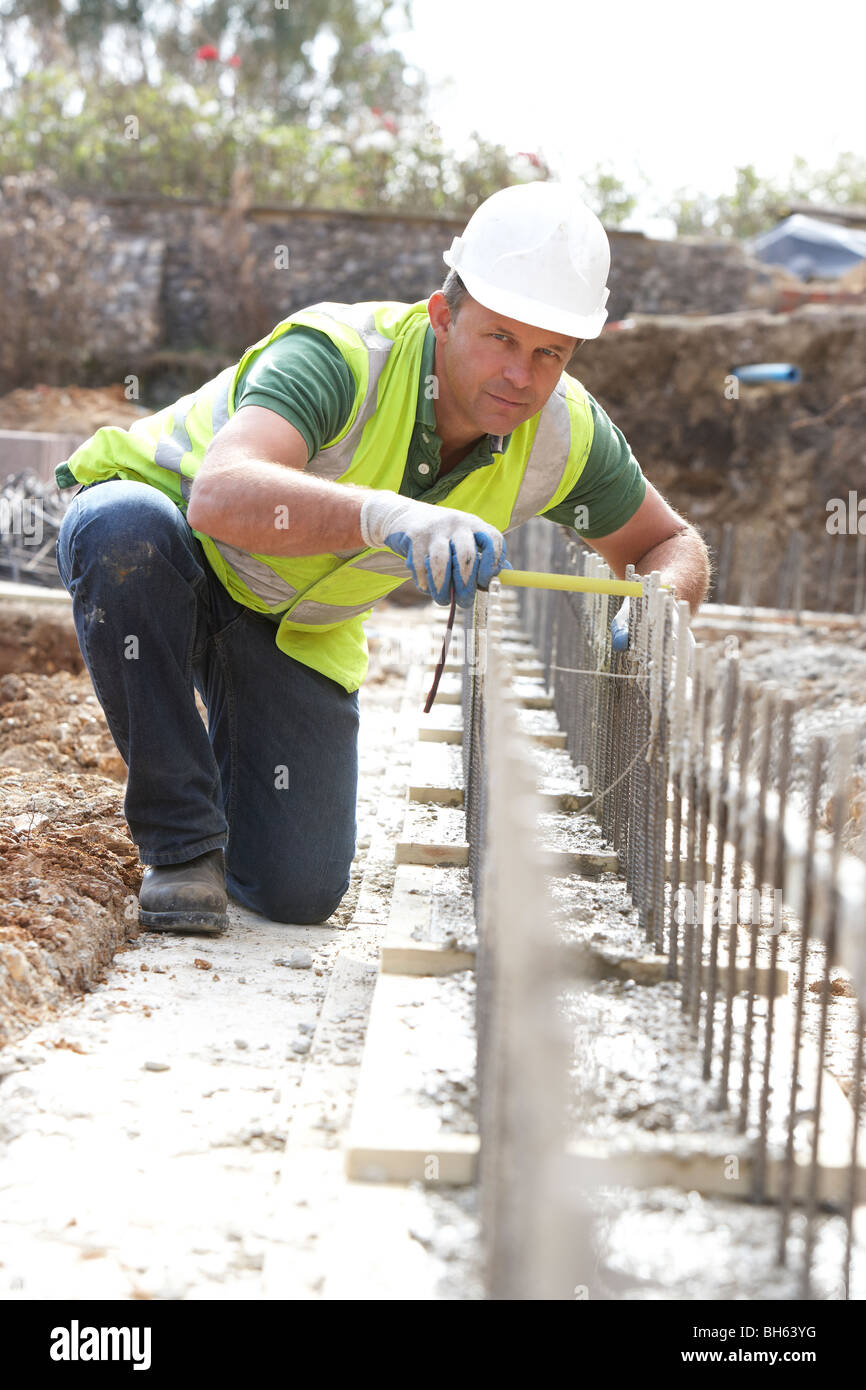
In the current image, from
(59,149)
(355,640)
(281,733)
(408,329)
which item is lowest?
(281,733)

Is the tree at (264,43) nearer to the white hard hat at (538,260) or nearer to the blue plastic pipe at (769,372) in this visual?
the blue plastic pipe at (769,372)

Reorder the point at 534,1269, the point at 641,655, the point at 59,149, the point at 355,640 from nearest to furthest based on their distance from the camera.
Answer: the point at 534,1269
the point at 641,655
the point at 355,640
the point at 59,149

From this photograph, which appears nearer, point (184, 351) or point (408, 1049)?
point (408, 1049)

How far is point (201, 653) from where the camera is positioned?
3383 millimetres

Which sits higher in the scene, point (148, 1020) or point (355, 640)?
point (355, 640)

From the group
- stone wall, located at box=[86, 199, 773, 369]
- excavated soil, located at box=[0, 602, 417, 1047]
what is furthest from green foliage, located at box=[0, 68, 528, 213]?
excavated soil, located at box=[0, 602, 417, 1047]

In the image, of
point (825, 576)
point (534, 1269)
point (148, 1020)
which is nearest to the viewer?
point (534, 1269)

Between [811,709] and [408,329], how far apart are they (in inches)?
156

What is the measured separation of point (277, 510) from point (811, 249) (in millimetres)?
15140

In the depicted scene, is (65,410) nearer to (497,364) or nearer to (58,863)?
(58,863)

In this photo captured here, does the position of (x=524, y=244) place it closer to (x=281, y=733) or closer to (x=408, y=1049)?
(x=281, y=733)

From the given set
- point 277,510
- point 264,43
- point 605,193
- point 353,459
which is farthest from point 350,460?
point 264,43

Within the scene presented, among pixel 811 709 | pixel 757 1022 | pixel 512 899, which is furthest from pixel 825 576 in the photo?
pixel 512 899

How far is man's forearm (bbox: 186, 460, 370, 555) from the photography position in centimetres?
255
